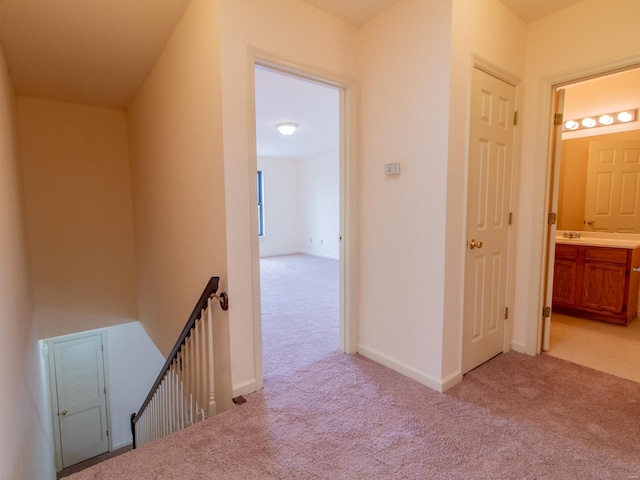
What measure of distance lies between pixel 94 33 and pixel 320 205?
5.80 metres

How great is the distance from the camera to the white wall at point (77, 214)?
380 cm

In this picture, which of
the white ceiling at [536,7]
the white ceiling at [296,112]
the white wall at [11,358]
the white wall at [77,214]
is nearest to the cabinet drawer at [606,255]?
the white ceiling at [536,7]

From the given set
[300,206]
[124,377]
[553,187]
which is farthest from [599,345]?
[300,206]

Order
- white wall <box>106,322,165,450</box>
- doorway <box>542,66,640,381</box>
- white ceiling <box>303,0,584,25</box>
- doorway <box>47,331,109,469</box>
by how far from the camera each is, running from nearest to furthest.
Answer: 1. white ceiling <box>303,0,584,25</box>
2. doorway <box>542,66,640,381</box>
3. doorway <box>47,331,109,469</box>
4. white wall <box>106,322,165,450</box>

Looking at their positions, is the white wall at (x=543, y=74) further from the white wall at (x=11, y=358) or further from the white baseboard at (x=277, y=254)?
the white baseboard at (x=277, y=254)

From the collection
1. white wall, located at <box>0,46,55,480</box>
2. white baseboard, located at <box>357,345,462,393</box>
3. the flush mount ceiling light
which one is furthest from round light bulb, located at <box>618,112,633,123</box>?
white wall, located at <box>0,46,55,480</box>

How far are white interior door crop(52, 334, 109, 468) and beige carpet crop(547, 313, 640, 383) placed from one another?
620cm

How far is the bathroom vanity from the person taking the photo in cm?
309

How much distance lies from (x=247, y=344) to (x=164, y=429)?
152 cm

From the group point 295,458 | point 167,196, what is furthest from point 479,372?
point 167,196

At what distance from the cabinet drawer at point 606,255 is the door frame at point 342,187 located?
252cm

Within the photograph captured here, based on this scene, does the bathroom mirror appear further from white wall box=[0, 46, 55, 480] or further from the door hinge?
white wall box=[0, 46, 55, 480]

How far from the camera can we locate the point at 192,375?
92.2 inches

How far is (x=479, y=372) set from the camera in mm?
2279
